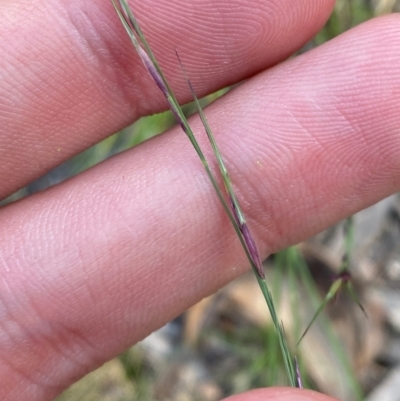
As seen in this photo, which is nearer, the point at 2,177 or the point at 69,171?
the point at 2,177

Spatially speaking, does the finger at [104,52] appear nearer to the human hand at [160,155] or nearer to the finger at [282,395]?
the human hand at [160,155]

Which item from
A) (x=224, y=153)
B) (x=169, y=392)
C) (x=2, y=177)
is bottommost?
(x=169, y=392)

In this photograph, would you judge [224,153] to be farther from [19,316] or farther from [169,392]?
[169,392]

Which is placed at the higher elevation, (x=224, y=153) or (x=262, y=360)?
(x=224, y=153)

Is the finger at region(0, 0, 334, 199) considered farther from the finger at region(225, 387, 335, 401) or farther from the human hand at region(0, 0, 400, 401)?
the finger at region(225, 387, 335, 401)

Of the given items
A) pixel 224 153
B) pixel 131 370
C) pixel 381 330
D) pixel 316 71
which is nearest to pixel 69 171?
pixel 131 370

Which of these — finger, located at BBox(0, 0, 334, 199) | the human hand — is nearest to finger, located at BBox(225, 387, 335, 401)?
the human hand
